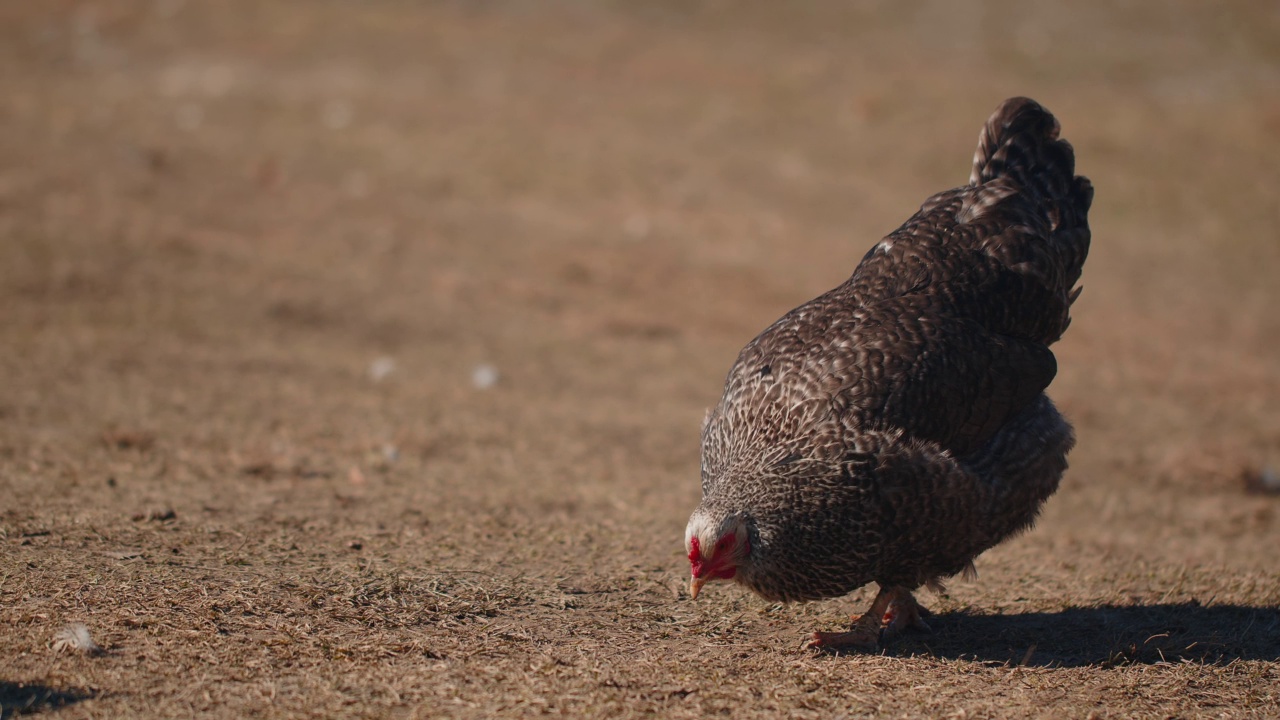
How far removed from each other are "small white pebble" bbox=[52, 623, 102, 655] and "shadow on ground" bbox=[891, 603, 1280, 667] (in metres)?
2.78

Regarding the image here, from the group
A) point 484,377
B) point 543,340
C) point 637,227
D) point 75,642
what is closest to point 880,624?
point 75,642

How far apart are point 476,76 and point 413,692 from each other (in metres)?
13.1

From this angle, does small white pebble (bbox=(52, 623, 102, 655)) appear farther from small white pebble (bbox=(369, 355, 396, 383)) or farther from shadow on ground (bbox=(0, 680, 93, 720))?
small white pebble (bbox=(369, 355, 396, 383))

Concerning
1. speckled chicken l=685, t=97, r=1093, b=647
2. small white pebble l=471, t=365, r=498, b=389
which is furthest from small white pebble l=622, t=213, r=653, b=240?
speckled chicken l=685, t=97, r=1093, b=647

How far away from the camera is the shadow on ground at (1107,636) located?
4.12 meters

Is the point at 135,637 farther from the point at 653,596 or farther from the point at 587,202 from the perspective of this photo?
the point at 587,202

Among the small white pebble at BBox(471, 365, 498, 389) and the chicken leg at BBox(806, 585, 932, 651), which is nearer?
the chicken leg at BBox(806, 585, 932, 651)

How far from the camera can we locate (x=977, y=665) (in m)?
4.00

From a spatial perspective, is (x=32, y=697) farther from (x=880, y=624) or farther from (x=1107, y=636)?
(x=1107, y=636)

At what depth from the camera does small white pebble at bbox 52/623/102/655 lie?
11.8 ft

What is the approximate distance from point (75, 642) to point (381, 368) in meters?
5.01

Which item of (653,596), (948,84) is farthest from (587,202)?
(653,596)

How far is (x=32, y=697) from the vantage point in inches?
131

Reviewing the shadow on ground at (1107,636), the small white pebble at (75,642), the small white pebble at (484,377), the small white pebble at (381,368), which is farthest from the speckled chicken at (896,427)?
the small white pebble at (381,368)
